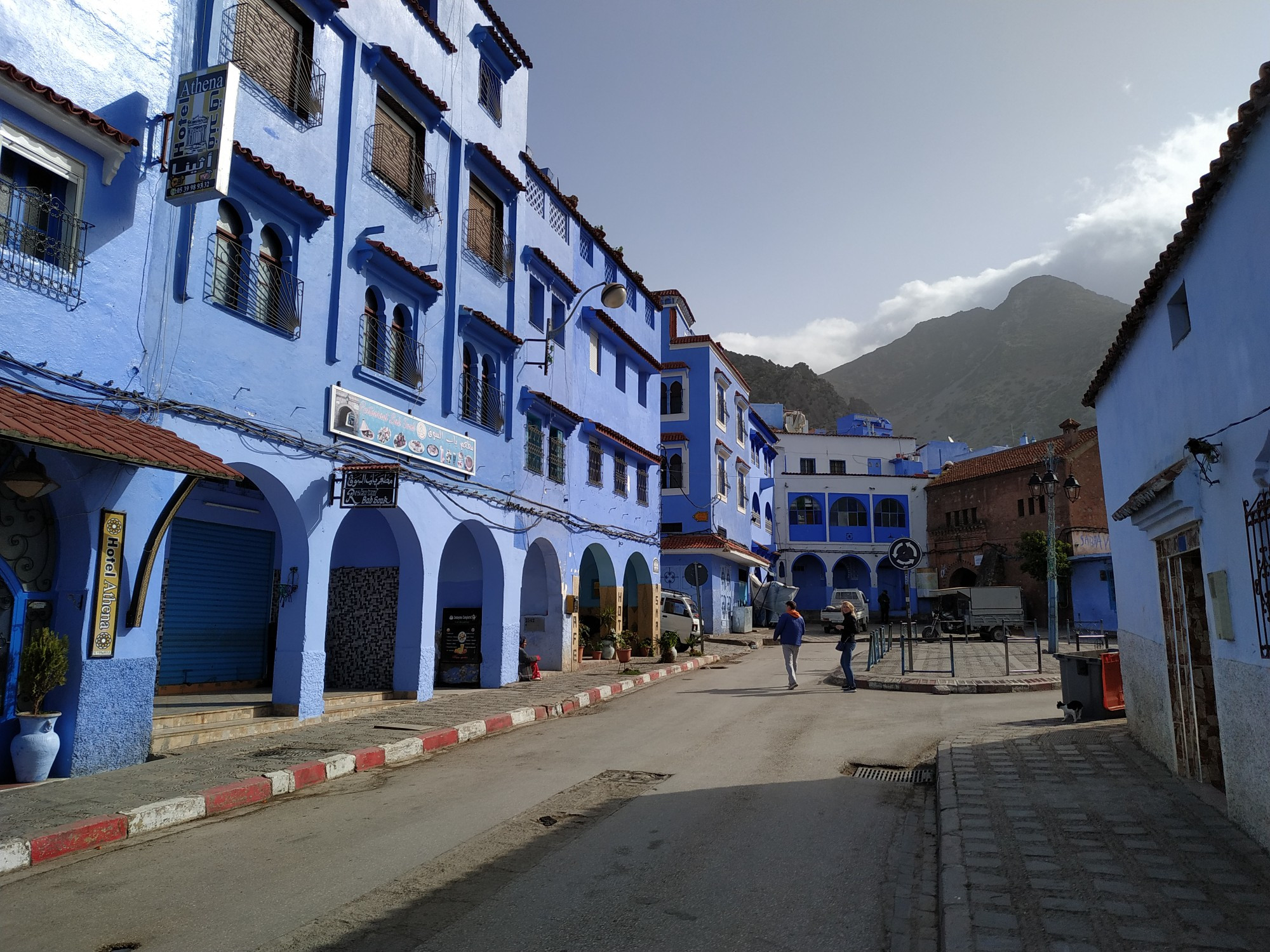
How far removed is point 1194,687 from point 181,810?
9013mm

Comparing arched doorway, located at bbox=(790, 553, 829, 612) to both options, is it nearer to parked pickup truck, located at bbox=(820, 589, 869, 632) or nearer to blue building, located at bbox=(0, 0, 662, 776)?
parked pickup truck, located at bbox=(820, 589, 869, 632)

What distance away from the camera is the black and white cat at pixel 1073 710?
12434 millimetres

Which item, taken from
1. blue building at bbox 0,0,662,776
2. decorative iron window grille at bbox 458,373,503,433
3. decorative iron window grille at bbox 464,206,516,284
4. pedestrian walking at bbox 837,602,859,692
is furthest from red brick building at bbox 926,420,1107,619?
decorative iron window grille at bbox 458,373,503,433

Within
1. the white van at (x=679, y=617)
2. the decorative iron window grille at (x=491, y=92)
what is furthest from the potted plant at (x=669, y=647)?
the decorative iron window grille at (x=491, y=92)

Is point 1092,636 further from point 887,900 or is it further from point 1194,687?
point 887,900

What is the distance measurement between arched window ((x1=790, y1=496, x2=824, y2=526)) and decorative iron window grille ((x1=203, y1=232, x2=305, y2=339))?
44265 millimetres

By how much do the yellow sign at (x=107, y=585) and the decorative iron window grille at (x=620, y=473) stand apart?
16.0 metres

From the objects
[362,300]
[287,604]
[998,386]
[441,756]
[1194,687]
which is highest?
[998,386]

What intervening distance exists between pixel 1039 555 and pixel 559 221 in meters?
30.7

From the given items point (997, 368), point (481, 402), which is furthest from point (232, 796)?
point (997, 368)

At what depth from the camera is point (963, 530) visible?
49500 mm

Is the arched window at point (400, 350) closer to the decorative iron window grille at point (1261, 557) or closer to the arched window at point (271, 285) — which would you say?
the arched window at point (271, 285)

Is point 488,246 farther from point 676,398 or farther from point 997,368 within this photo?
point 997,368

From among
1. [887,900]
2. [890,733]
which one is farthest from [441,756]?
[887,900]
